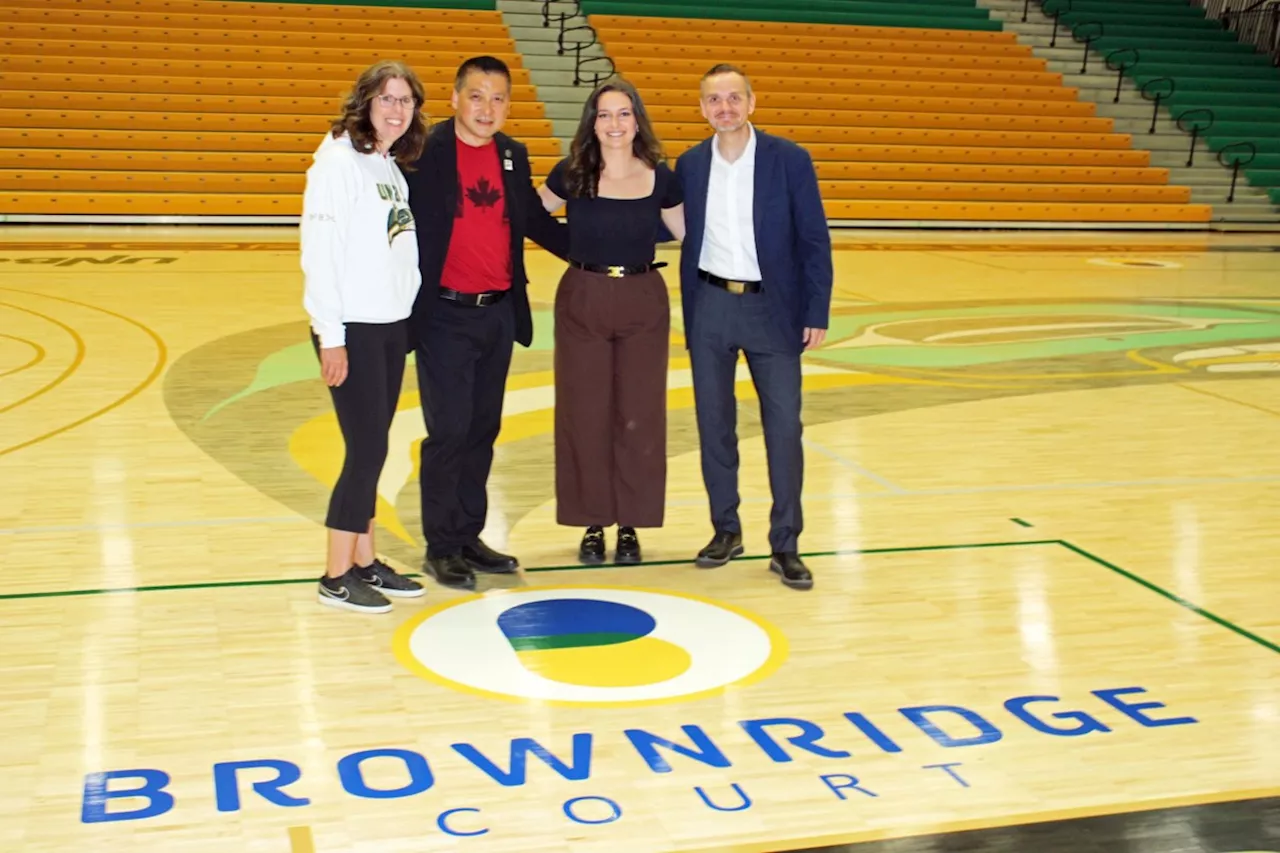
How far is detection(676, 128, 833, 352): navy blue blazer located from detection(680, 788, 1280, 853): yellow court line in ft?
5.70

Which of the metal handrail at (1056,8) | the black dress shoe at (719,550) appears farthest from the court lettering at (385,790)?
the metal handrail at (1056,8)

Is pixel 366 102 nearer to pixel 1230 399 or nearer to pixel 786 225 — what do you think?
pixel 786 225

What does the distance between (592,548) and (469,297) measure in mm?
937

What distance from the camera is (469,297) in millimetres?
4113

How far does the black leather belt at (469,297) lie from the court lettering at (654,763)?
140cm

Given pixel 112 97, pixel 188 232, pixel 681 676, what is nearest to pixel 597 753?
pixel 681 676

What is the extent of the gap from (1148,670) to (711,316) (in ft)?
5.14

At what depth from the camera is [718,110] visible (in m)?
4.15

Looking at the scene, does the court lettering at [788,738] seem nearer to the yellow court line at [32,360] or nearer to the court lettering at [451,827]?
the court lettering at [451,827]

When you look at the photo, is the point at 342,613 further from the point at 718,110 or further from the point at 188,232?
the point at 188,232

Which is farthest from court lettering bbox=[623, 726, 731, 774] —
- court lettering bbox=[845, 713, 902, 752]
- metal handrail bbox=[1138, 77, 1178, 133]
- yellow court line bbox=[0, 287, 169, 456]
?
metal handrail bbox=[1138, 77, 1178, 133]

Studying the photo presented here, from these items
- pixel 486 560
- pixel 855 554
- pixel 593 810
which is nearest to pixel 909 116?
pixel 855 554

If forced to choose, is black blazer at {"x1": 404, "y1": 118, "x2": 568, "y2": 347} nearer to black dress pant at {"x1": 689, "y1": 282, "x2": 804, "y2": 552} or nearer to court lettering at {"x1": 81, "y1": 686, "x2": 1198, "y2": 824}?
black dress pant at {"x1": 689, "y1": 282, "x2": 804, "y2": 552}

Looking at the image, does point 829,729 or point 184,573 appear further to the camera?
point 184,573
